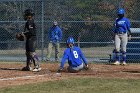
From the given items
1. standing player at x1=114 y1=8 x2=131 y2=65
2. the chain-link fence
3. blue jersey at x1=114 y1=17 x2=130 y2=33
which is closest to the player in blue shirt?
standing player at x1=114 y1=8 x2=131 y2=65

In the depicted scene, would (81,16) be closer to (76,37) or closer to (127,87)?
(76,37)

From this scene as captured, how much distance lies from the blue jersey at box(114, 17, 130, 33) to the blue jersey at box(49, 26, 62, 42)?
10.8ft

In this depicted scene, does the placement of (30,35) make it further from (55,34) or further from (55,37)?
(55,37)

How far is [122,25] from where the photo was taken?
58.5 feet

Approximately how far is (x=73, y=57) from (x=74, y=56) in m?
0.06

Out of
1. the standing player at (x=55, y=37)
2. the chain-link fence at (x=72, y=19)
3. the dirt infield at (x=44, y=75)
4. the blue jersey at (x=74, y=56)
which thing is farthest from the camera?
the chain-link fence at (x=72, y=19)

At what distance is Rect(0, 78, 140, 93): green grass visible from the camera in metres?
10.8

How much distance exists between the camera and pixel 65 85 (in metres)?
11.7

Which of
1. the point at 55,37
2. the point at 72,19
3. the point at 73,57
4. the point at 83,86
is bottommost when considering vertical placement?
the point at 83,86

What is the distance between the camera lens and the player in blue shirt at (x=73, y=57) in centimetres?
1405

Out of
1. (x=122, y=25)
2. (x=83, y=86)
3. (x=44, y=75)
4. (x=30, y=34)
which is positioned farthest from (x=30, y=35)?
(x=122, y=25)

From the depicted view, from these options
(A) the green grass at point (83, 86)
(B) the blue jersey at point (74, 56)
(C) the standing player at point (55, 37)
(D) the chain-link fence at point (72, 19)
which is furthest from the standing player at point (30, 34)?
(D) the chain-link fence at point (72, 19)

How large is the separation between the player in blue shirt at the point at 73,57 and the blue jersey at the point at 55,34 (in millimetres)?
6023

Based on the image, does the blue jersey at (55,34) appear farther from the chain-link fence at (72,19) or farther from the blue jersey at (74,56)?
the blue jersey at (74,56)
